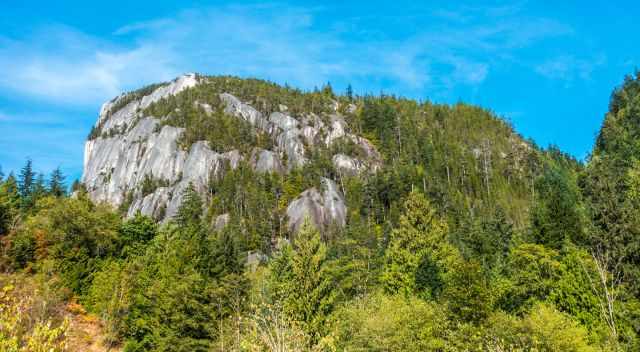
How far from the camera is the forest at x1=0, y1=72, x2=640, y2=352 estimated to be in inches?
1357

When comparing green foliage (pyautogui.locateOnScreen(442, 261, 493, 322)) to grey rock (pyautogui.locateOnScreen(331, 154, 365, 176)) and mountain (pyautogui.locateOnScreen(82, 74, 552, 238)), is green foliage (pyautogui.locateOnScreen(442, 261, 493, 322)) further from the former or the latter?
grey rock (pyautogui.locateOnScreen(331, 154, 365, 176))

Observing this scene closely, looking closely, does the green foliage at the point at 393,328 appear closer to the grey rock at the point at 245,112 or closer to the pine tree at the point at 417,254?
the pine tree at the point at 417,254

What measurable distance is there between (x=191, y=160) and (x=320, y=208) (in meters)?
44.0

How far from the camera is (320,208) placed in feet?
371

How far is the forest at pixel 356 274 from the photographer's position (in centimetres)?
3447

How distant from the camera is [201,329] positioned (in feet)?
137

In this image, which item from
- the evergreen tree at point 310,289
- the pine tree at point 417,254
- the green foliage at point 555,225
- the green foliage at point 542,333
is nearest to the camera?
the green foliage at point 542,333

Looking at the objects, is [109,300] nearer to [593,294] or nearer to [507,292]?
[507,292]

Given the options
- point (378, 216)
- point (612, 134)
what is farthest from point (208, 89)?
point (612, 134)

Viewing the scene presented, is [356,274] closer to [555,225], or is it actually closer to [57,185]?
[555,225]

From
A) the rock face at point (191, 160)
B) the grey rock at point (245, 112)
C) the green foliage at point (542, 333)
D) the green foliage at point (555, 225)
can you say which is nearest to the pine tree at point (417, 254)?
the green foliage at point (555, 225)

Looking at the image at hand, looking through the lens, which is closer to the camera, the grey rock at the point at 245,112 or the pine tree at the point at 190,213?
the pine tree at the point at 190,213

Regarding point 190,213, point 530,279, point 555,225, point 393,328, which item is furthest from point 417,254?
point 190,213

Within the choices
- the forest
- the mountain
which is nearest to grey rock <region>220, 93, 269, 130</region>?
the mountain
